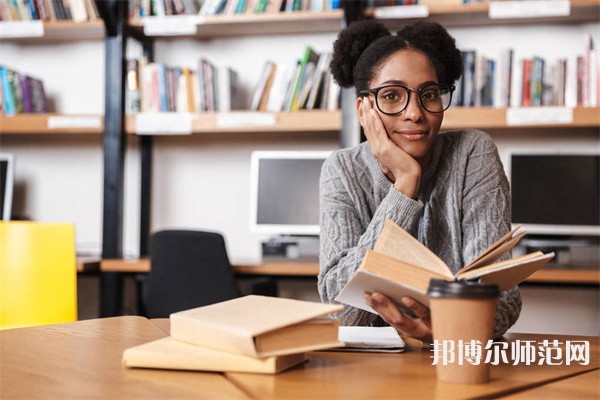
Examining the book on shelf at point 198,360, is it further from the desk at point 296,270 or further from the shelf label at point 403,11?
the shelf label at point 403,11

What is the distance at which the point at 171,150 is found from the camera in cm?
351

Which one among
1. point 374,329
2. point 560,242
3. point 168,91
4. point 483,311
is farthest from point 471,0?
point 483,311

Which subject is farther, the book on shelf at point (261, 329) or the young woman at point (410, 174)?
the young woman at point (410, 174)

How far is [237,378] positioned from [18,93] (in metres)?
2.86

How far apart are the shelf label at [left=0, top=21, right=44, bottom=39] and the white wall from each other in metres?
0.36

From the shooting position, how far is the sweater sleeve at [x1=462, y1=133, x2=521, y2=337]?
4.62 feet

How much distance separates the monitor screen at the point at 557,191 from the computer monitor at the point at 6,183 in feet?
7.52

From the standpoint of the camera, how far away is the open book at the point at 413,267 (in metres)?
0.92

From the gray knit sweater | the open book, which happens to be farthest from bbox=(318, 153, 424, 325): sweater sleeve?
the open book

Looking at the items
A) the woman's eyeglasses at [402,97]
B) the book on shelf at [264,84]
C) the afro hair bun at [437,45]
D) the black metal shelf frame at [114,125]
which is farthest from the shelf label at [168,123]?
the woman's eyeglasses at [402,97]

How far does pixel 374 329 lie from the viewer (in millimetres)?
1232

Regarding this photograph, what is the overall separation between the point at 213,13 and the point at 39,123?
36.5 inches

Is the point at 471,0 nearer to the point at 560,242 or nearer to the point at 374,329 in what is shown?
the point at 560,242

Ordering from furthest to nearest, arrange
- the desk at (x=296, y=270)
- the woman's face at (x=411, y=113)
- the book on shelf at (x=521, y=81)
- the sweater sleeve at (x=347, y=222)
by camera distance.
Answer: the book on shelf at (x=521, y=81), the desk at (x=296, y=270), the woman's face at (x=411, y=113), the sweater sleeve at (x=347, y=222)
